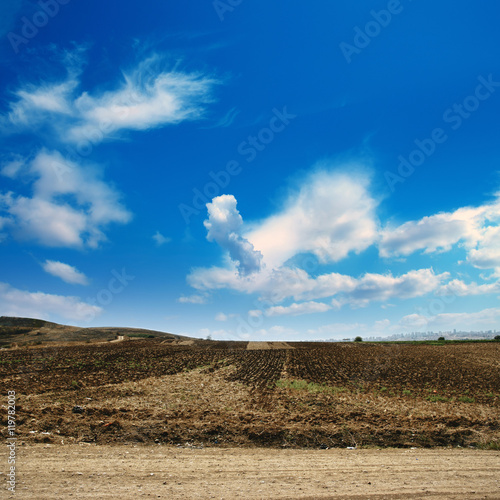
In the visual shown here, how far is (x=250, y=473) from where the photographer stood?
29.0 feet

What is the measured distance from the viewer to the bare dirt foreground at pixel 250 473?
7.58 meters

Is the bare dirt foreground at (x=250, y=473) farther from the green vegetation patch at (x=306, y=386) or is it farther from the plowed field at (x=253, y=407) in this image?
the green vegetation patch at (x=306, y=386)

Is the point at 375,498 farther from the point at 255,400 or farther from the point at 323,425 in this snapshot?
the point at 255,400

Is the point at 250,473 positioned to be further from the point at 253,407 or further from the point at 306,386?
the point at 306,386

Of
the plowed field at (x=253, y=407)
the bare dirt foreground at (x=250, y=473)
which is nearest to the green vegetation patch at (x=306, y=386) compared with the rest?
the plowed field at (x=253, y=407)

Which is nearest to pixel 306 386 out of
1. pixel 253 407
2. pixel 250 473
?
pixel 253 407

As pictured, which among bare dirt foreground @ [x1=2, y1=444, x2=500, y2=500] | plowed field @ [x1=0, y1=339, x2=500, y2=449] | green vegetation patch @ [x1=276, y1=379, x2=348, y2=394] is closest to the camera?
bare dirt foreground @ [x1=2, y1=444, x2=500, y2=500]

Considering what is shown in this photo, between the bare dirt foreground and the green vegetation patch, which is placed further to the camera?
the green vegetation patch

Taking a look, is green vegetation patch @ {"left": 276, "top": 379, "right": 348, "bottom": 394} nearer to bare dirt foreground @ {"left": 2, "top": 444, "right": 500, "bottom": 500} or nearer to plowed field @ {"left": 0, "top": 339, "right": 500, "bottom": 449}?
plowed field @ {"left": 0, "top": 339, "right": 500, "bottom": 449}

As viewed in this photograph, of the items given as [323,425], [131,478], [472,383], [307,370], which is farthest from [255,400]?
[472,383]

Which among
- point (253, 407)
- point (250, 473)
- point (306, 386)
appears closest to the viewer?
point (250, 473)

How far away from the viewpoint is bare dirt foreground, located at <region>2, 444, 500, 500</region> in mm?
7582

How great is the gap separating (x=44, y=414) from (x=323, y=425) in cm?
1219

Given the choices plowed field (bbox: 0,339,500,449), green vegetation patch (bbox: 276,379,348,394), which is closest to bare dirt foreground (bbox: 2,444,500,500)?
plowed field (bbox: 0,339,500,449)
